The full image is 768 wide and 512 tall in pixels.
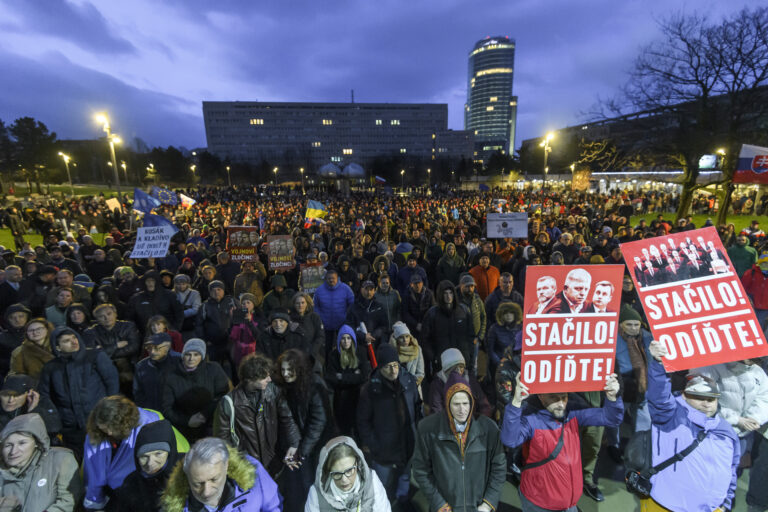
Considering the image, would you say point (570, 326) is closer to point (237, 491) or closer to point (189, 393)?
point (237, 491)

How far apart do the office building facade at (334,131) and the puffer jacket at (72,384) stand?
11378cm

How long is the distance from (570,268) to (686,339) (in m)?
1.11

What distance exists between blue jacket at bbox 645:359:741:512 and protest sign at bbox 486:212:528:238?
6662 millimetres

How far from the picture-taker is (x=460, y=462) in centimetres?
253

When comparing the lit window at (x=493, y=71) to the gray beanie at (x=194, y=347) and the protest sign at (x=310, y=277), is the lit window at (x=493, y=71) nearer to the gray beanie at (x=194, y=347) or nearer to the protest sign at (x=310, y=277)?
the protest sign at (x=310, y=277)


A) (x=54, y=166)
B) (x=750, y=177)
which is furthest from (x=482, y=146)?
(x=750, y=177)

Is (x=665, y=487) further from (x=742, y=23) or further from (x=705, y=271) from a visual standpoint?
(x=742, y=23)

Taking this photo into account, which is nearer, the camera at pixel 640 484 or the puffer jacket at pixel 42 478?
the puffer jacket at pixel 42 478

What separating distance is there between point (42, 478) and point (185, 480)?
112 cm

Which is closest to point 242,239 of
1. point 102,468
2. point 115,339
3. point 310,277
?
point 310,277

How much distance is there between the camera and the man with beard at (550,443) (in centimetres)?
247

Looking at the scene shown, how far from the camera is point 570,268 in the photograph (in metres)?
2.58

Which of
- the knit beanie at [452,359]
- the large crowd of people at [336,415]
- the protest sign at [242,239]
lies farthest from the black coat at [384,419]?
the protest sign at [242,239]

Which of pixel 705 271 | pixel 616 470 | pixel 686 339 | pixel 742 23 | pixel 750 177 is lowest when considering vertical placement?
pixel 616 470
